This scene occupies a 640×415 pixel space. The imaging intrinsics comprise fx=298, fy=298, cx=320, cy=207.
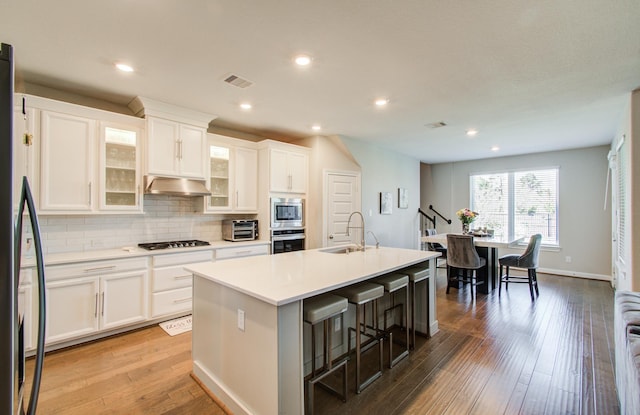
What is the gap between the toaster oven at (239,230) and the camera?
14.1 feet

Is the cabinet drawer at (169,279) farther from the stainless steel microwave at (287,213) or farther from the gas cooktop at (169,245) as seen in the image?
the stainless steel microwave at (287,213)

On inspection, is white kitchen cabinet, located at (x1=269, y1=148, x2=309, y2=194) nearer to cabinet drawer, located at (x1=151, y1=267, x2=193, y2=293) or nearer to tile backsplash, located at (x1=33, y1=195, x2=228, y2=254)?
tile backsplash, located at (x1=33, y1=195, x2=228, y2=254)

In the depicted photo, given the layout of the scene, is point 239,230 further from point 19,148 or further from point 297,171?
point 19,148

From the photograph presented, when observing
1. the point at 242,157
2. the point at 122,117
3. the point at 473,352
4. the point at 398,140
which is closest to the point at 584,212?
the point at 398,140

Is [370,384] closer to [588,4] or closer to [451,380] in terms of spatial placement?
[451,380]

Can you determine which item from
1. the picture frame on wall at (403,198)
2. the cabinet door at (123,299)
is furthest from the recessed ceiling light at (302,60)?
the picture frame on wall at (403,198)

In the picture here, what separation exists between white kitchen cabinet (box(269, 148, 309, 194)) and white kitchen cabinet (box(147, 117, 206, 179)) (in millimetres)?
1039

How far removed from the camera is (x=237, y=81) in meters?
2.90

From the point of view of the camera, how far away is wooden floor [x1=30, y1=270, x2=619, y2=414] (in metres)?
2.06

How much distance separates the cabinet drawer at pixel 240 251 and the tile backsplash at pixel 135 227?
23.0 inches

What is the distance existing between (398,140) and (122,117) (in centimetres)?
420

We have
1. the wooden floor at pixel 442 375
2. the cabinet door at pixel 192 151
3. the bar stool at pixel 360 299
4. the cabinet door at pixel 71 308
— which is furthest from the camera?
the cabinet door at pixel 192 151

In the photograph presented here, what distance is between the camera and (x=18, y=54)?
7.80ft

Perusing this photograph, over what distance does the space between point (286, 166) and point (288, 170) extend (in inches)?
2.8
